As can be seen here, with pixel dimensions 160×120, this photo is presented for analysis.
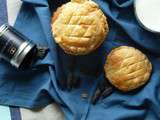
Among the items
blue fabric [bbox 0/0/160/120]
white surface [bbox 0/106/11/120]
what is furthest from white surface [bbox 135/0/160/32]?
white surface [bbox 0/106/11/120]

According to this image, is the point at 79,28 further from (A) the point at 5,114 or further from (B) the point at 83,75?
(A) the point at 5,114

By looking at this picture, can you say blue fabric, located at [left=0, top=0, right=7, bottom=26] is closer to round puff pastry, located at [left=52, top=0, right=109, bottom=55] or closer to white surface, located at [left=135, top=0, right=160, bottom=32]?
round puff pastry, located at [left=52, top=0, right=109, bottom=55]

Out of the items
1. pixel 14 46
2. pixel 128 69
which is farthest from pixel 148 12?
pixel 14 46

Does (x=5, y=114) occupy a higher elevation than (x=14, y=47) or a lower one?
lower

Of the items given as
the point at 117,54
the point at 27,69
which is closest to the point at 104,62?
the point at 117,54

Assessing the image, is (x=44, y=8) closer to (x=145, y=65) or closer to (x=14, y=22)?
(x=14, y=22)
